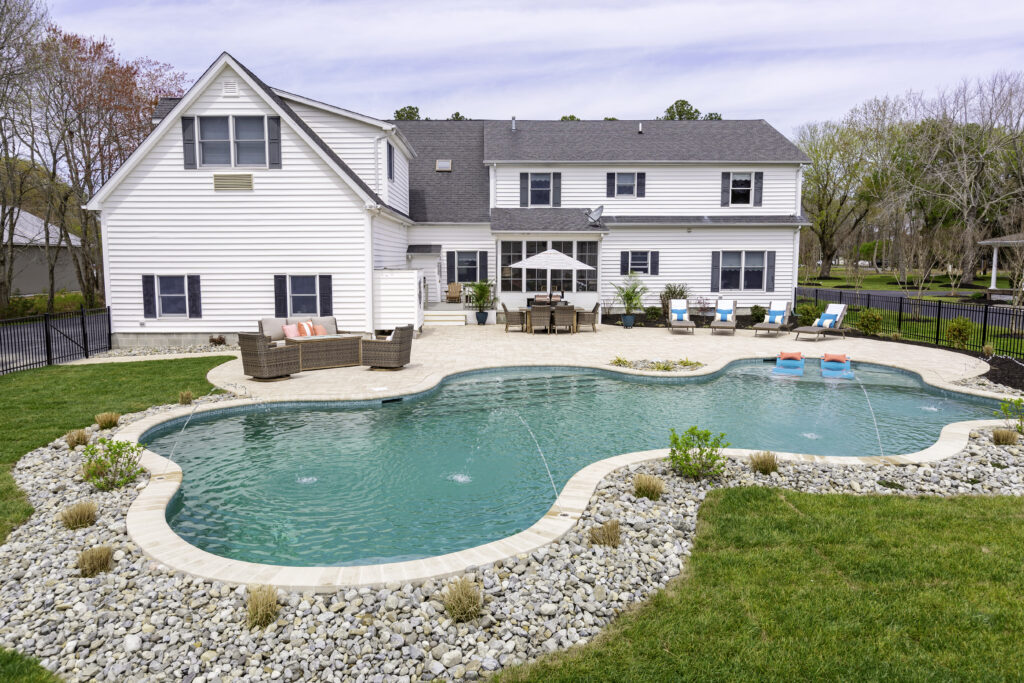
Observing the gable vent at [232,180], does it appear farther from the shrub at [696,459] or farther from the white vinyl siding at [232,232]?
the shrub at [696,459]

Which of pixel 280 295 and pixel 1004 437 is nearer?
pixel 1004 437

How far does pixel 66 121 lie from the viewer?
2883 cm

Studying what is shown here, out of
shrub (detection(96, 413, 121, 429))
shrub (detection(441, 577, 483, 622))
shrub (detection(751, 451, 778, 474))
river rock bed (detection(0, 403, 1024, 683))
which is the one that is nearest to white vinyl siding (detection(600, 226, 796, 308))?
shrub (detection(751, 451, 778, 474))

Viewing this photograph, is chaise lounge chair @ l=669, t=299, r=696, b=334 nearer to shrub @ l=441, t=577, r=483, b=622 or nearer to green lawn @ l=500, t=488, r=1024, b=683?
green lawn @ l=500, t=488, r=1024, b=683

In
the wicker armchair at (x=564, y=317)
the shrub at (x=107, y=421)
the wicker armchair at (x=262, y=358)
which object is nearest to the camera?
the shrub at (x=107, y=421)

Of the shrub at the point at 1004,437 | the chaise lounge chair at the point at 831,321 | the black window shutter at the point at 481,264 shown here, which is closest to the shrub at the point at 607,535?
the shrub at the point at 1004,437

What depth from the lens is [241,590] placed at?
489 centimetres

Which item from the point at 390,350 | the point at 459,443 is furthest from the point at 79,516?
the point at 390,350

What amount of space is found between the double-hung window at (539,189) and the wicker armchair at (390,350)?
13804 mm

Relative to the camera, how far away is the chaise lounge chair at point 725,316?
72.1ft

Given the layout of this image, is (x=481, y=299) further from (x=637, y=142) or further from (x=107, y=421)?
(x=107, y=421)

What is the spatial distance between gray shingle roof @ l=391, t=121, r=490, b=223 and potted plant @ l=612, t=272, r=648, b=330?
6500 mm

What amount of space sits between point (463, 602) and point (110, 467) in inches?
207

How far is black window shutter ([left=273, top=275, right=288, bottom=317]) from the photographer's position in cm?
1850
